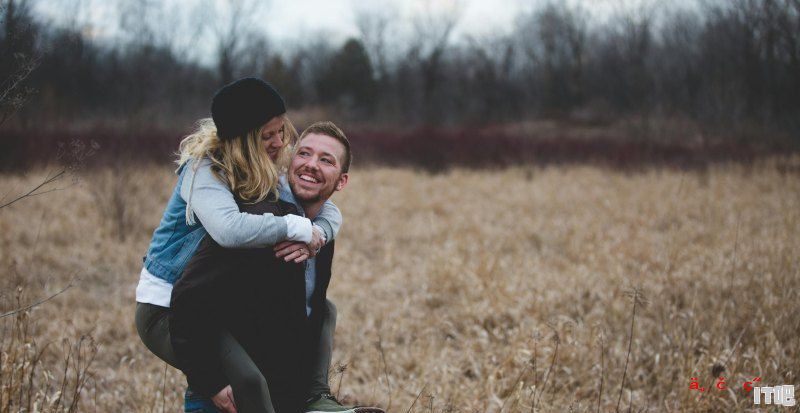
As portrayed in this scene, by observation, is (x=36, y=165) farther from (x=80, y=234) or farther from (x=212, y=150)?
(x=212, y=150)

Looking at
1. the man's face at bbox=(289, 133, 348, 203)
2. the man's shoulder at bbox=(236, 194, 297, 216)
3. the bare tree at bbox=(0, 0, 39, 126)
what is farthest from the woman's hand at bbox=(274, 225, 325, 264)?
the bare tree at bbox=(0, 0, 39, 126)

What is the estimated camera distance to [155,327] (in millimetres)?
1920

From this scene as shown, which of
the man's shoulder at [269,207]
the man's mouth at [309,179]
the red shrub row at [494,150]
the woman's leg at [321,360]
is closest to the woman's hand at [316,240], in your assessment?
the man's shoulder at [269,207]

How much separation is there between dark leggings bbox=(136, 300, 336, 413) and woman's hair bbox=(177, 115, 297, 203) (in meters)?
0.51

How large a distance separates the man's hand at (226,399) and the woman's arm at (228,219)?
488mm

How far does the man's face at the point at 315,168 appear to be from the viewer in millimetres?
2166

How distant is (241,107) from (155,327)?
0.84m

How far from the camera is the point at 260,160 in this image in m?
1.91

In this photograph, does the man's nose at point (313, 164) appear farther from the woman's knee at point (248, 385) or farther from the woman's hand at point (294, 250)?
the woman's knee at point (248, 385)

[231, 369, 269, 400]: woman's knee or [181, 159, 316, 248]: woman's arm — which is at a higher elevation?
[181, 159, 316, 248]: woman's arm

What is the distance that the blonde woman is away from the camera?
181 cm

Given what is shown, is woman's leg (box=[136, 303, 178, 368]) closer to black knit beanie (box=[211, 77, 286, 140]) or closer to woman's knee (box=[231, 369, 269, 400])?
woman's knee (box=[231, 369, 269, 400])

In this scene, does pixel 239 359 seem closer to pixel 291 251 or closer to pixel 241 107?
pixel 291 251

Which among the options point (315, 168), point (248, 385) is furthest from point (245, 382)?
point (315, 168)
